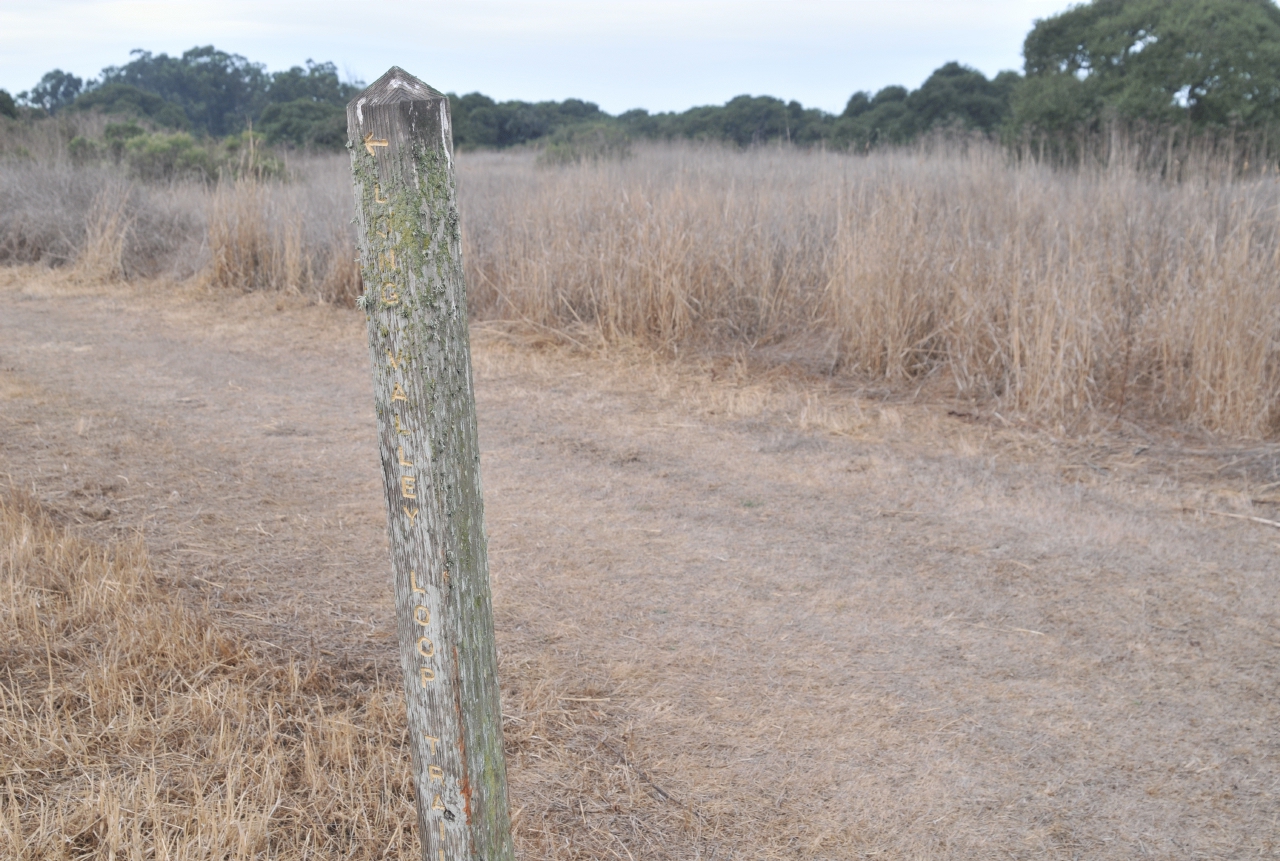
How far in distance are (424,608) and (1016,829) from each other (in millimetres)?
1584

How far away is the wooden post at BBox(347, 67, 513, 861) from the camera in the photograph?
1.56 m

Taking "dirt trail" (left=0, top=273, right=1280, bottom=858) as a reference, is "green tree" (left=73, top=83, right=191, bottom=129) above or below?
above

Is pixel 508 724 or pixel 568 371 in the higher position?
pixel 568 371

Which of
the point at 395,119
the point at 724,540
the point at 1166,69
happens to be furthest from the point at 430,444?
the point at 1166,69

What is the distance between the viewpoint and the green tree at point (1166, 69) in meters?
10.3

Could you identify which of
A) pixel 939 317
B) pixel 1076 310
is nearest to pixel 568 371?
pixel 939 317

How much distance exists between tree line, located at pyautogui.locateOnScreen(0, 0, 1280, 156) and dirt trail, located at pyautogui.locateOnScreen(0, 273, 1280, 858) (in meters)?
6.73

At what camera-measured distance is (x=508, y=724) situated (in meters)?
2.68

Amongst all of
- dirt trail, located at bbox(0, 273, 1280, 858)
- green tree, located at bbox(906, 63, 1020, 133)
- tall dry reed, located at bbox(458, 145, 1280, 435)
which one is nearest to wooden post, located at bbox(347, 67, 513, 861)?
dirt trail, located at bbox(0, 273, 1280, 858)

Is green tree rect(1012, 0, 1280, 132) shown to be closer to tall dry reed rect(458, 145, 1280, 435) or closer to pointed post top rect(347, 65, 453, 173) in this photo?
A: tall dry reed rect(458, 145, 1280, 435)

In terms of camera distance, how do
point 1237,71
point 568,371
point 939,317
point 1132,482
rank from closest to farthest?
point 1132,482, point 939,317, point 568,371, point 1237,71

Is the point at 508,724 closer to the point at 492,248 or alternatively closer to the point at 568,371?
the point at 568,371

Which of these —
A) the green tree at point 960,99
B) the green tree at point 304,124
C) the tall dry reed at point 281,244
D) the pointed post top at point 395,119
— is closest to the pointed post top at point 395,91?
the pointed post top at point 395,119

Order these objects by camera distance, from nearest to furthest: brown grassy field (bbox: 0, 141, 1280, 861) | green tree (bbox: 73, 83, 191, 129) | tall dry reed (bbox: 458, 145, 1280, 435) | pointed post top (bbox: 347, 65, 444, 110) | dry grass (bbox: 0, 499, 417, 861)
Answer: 1. pointed post top (bbox: 347, 65, 444, 110)
2. dry grass (bbox: 0, 499, 417, 861)
3. brown grassy field (bbox: 0, 141, 1280, 861)
4. tall dry reed (bbox: 458, 145, 1280, 435)
5. green tree (bbox: 73, 83, 191, 129)
